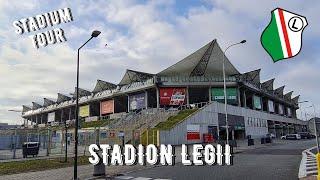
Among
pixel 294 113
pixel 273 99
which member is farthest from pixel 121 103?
pixel 294 113

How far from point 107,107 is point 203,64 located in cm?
2997

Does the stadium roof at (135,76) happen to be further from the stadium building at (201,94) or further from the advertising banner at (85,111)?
the advertising banner at (85,111)

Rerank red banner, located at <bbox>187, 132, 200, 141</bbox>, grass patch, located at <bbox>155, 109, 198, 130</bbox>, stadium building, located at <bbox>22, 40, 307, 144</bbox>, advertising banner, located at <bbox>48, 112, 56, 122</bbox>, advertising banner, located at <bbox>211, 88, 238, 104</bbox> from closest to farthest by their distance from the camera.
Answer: grass patch, located at <bbox>155, 109, 198, 130</bbox>, red banner, located at <bbox>187, 132, 200, 141</bbox>, stadium building, located at <bbox>22, 40, 307, 144</bbox>, advertising banner, located at <bbox>211, 88, 238, 104</bbox>, advertising banner, located at <bbox>48, 112, 56, 122</bbox>

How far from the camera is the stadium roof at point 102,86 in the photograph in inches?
3742

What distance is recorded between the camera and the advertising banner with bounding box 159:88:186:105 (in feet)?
231

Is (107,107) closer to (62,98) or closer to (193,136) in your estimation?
(62,98)

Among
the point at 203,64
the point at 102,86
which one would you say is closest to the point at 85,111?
the point at 102,86

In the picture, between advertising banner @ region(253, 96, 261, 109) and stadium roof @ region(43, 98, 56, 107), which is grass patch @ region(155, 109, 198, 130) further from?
stadium roof @ region(43, 98, 56, 107)

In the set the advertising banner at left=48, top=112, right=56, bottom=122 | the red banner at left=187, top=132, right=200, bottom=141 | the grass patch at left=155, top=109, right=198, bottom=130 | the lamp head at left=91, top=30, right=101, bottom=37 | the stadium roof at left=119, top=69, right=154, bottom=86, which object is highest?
the stadium roof at left=119, top=69, right=154, bottom=86

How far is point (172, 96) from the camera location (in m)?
70.9

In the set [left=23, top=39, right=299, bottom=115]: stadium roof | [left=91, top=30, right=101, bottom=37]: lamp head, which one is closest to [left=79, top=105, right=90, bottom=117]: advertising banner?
[left=23, top=39, right=299, bottom=115]: stadium roof

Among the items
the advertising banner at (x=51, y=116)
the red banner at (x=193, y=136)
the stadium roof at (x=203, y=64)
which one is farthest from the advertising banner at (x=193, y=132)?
the advertising banner at (x=51, y=116)

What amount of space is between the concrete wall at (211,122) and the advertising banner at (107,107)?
115ft

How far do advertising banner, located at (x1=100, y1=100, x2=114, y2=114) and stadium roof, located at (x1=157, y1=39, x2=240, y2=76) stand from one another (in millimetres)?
17962
